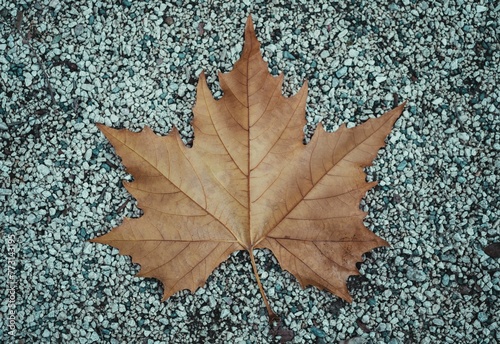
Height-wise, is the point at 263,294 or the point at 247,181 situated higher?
the point at 247,181

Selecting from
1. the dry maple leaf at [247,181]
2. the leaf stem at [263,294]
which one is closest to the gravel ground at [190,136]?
the leaf stem at [263,294]

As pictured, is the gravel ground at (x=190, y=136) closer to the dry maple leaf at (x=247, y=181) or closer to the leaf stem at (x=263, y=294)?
the leaf stem at (x=263, y=294)

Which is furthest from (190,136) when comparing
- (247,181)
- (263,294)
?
(263,294)

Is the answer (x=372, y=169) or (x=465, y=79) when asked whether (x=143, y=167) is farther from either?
(x=465, y=79)

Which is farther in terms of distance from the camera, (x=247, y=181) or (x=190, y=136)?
(x=190, y=136)

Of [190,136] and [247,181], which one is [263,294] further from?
[190,136]

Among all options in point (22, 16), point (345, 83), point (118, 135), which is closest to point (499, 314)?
point (345, 83)
